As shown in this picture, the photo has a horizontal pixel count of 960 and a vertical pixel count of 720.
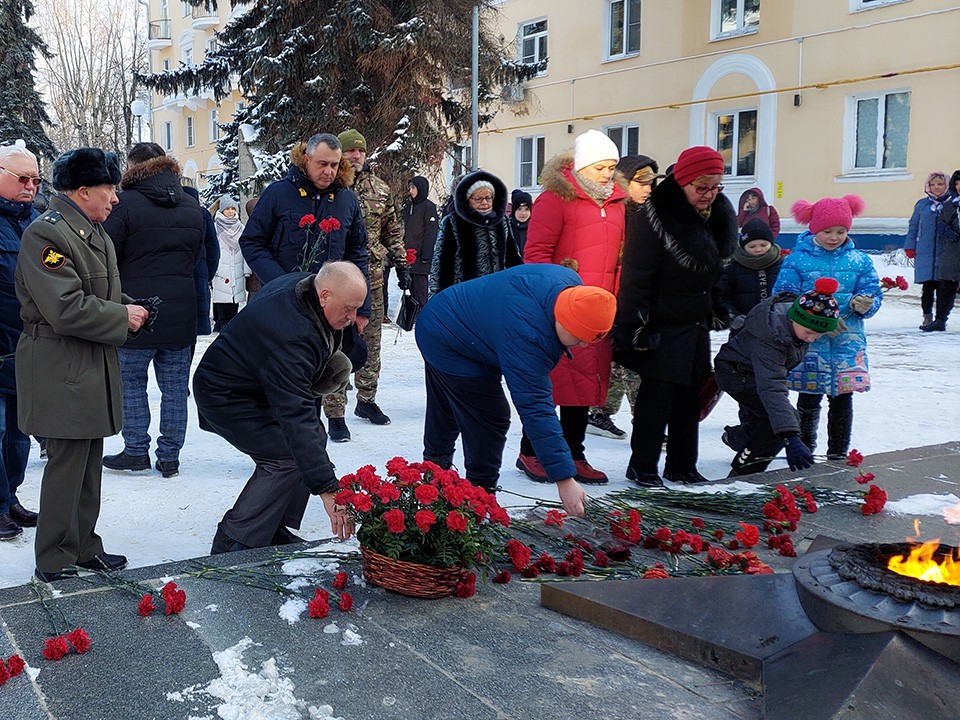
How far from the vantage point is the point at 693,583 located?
10.6ft

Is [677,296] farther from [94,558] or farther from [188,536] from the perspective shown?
[94,558]

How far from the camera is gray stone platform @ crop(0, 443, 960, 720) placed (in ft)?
8.75

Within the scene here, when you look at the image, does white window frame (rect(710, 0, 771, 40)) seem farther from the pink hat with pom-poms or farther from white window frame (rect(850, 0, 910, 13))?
the pink hat with pom-poms

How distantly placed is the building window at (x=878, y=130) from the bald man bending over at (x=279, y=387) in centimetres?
1611

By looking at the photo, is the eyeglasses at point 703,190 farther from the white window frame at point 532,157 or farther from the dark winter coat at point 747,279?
the white window frame at point 532,157

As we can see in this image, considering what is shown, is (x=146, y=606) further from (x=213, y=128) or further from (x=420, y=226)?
(x=213, y=128)

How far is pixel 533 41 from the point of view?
83.6 ft

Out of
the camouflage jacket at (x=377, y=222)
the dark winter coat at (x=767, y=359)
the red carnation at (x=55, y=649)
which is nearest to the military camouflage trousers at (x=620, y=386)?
the dark winter coat at (x=767, y=359)

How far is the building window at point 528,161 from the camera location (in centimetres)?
2588

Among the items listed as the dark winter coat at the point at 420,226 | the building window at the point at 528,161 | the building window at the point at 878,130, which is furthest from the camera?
the building window at the point at 528,161

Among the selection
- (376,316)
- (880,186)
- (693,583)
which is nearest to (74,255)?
(693,583)

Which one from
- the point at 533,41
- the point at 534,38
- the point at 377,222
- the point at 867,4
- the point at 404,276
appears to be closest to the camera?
the point at 377,222

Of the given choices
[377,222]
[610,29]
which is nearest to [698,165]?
[377,222]

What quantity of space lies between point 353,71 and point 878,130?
30.8 ft
